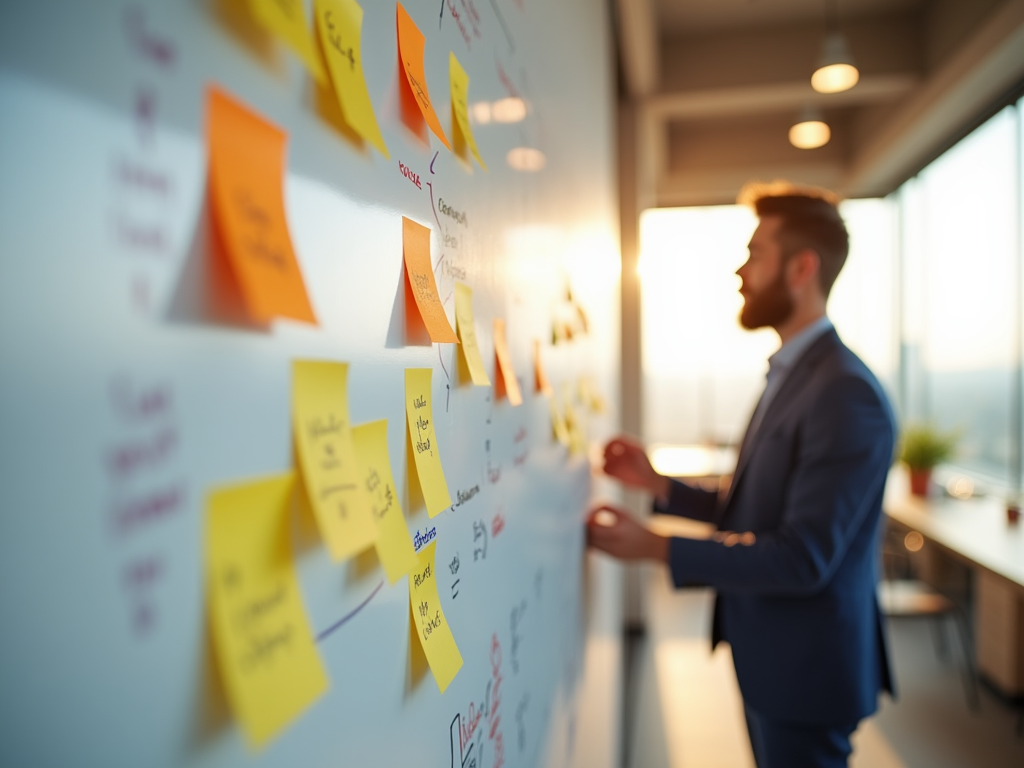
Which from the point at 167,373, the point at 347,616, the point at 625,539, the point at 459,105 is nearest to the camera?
the point at 167,373

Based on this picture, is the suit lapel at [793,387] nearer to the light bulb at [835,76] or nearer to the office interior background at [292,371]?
the office interior background at [292,371]

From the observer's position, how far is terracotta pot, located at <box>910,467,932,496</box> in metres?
3.65

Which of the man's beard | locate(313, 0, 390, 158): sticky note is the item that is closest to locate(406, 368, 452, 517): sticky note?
locate(313, 0, 390, 158): sticky note

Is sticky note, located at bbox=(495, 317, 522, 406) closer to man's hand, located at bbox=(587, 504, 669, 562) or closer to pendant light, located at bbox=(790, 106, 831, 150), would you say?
man's hand, located at bbox=(587, 504, 669, 562)

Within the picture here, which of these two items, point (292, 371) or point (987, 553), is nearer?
point (292, 371)

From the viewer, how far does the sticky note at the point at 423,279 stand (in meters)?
0.44

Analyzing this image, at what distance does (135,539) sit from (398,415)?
21 cm

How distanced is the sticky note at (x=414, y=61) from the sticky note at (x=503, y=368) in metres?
0.25

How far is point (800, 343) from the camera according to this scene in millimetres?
1594

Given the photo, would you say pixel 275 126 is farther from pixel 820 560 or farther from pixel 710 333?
pixel 710 333

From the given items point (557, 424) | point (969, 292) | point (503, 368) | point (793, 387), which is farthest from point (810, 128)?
point (503, 368)

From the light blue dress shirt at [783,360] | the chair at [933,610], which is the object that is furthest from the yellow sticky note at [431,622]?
the chair at [933,610]

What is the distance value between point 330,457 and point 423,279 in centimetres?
18

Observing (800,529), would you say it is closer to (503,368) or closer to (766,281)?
(766,281)
